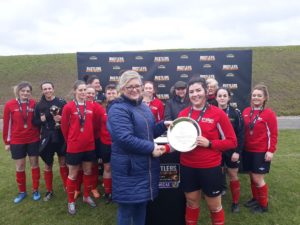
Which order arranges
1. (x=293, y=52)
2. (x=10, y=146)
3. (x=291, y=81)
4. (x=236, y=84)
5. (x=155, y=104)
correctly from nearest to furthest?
(x=10, y=146)
(x=155, y=104)
(x=236, y=84)
(x=291, y=81)
(x=293, y=52)

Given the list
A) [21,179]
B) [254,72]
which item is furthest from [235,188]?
[254,72]

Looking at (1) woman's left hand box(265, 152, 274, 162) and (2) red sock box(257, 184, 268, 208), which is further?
(2) red sock box(257, 184, 268, 208)

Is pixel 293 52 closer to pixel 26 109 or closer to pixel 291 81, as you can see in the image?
pixel 291 81

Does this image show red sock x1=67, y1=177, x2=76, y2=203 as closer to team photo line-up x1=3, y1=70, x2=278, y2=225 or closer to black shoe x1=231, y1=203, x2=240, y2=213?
team photo line-up x1=3, y1=70, x2=278, y2=225

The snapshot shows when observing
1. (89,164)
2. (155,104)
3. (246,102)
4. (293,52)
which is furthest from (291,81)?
(89,164)

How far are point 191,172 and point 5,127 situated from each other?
3.16 metres

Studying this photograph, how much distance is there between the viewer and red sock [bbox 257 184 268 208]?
13.3ft

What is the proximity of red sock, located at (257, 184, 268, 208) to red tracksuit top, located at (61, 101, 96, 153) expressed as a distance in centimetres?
254

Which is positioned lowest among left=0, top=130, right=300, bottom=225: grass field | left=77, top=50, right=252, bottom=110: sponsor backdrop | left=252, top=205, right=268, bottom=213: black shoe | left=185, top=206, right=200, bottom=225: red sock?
left=0, top=130, right=300, bottom=225: grass field

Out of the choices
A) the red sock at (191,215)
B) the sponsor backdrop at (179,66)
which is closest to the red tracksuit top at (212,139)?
the red sock at (191,215)

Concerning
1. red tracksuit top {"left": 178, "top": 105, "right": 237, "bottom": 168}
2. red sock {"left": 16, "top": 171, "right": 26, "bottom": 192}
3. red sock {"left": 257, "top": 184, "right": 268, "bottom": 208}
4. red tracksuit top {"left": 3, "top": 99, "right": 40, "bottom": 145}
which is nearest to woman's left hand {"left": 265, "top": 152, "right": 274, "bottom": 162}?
Answer: red sock {"left": 257, "top": 184, "right": 268, "bottom": 208}

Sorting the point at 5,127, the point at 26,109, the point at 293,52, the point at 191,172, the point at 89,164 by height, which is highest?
the point at 293,52

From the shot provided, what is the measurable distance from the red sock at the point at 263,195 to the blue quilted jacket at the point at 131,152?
2108 millimetres

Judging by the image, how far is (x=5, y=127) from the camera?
4453 millimetres
